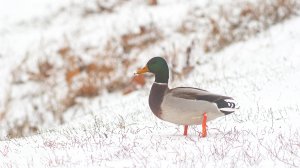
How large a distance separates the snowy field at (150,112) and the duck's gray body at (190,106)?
0.28 meters

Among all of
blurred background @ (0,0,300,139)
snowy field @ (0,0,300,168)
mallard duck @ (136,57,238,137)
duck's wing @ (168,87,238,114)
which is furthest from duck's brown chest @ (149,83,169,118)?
blurred background @ (0,0,300,139)

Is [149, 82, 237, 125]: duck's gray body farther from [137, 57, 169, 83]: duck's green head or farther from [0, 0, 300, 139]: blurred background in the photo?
[0, 0, 300, 139]: blurred background

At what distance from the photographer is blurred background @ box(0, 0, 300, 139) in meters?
16.9

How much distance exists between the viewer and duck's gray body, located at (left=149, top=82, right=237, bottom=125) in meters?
6.80

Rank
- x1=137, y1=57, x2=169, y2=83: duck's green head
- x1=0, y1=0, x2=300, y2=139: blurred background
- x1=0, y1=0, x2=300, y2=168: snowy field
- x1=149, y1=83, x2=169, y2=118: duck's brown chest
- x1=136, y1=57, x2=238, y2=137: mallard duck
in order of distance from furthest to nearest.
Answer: x1=0, y1=0, x2=300, y2=139: blurred background → x1=137, y1=57, x2=169, y2=83: duck's green head → x1=149, y1=83, x2=169, y2=118: duck's brown chest → x1=136, y1=57, x2=238, y2=137: mallard duck → x1=0, y1=0, x2=300, y2=168: snowy field

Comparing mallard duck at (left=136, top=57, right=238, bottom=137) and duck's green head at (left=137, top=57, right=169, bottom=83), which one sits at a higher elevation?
duck's green head at (left=137, top=57, right=169, bottom=83)

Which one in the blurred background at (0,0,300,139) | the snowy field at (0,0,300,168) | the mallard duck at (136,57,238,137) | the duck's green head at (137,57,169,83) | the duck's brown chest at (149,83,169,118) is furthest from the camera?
the blurred background at (0,0,300,139)

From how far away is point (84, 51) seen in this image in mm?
18562

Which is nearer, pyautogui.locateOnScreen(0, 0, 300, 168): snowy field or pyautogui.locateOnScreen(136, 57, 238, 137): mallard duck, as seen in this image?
pyautogui.locateOnScreen(0, 0, 300, 168): snowy field

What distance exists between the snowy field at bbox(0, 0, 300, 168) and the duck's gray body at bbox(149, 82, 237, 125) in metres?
0.28

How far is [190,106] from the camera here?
22.3 feet

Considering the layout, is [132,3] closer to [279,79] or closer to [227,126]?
[279,79]

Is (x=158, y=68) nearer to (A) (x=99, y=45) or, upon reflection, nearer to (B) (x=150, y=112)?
(B) (x=150, y=112)

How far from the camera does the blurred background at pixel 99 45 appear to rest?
16.9 m
